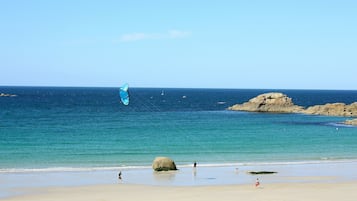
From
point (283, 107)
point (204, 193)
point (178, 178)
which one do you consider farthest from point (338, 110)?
point (204, 193)

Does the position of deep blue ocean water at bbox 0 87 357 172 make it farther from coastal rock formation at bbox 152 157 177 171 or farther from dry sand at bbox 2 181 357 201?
dry sand at bbox 2 181 357 201

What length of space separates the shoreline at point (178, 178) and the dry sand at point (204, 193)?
78 centimetres

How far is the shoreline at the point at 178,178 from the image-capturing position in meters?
31.8

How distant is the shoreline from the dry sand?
30.8 inches

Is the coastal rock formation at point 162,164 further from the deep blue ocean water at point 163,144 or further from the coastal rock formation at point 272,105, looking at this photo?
the coastal rock formation at point 272,105

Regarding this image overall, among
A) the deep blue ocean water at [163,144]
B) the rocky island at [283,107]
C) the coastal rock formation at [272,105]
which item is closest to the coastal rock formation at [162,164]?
the deep blue ocean water at [163,144]

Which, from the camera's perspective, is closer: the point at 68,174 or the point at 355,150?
the point at 68,174

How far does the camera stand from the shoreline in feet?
104

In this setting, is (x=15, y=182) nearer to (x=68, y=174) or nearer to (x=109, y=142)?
(x=68, y=174)

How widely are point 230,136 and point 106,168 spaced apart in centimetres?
2595

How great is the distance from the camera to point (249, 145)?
175ft

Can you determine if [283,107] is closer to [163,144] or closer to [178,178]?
[163,144]

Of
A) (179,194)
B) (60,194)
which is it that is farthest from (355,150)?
(60,194)

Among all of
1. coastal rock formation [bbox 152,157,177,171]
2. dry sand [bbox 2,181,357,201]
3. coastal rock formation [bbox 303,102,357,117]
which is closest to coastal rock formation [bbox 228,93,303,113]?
coastal rock formation [bbox 303,102,357,117]
